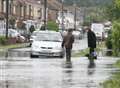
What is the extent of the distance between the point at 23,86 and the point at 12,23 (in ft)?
223

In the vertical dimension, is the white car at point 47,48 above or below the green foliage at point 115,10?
below

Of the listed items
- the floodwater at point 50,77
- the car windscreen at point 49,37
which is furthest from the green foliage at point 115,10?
the car windscreen at point 49,37

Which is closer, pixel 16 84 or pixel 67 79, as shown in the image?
pixel 16 84

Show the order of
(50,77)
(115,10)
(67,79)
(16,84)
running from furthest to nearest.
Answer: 1. (115,10)
2. (50,77)
3. (67,79)
4. (16,84)

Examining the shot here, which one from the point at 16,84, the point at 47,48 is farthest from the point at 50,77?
the point at 47,48

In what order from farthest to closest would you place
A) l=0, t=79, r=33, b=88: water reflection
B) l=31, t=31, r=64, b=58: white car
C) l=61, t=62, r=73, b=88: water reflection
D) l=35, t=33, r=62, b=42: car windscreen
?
l=35, t=33, r=62, b=42: car windscreen < l=31, t=31, r=64, b=58: white car < l=61, t=62, r=73, b=88: water reflection < l=0, t=79, r=33, b=88: water reflection

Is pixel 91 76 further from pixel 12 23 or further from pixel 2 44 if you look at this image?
pixel 12 23

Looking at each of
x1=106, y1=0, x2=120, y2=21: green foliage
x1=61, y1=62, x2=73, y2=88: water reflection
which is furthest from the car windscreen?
x1=61, y1=62, x2=73, y2=88: water reflection

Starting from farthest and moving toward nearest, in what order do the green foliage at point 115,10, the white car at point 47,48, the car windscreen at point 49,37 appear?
the car windscreen at point 49,37, the white car at point 47,48, the green foliage at point 115,10

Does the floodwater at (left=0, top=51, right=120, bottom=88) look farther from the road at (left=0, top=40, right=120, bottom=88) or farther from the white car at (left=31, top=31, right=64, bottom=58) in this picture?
the white car at (left=31, top=31, right=64, bottom=58)

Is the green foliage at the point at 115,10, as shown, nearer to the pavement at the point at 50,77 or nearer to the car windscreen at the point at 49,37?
the pavement at the point at 50,77

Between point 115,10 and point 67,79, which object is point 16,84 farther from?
point 115,10

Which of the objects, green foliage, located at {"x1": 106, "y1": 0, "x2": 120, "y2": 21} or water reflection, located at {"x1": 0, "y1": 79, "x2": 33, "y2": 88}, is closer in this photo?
water reflection, located at {"x1": 0, "y1": 79, "x2": 33, "y2": 88}

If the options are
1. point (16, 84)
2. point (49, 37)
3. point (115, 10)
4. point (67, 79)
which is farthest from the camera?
point (49, 37)
